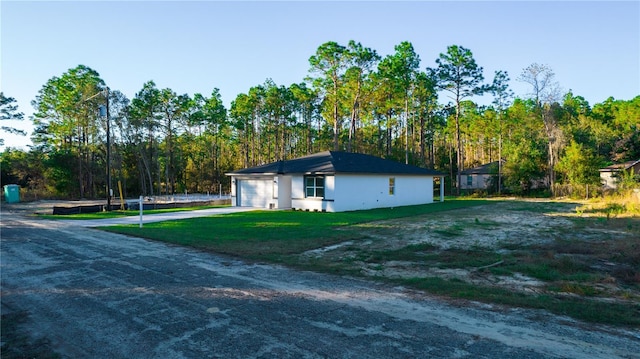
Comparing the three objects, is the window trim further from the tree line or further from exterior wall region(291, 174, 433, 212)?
the tree line

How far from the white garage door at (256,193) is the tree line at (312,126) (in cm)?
1502

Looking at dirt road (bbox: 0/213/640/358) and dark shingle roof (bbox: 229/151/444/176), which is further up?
dark shingle roof (bbox: 229/151/444/176)

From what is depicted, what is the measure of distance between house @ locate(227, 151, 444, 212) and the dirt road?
13624 millimetres

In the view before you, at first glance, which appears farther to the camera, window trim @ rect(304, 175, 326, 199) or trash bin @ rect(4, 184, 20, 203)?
trash bin @ rect(4, 184, 20, 203)

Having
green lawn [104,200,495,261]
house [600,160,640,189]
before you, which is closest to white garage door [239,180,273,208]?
green lawn [104,200,495,261]

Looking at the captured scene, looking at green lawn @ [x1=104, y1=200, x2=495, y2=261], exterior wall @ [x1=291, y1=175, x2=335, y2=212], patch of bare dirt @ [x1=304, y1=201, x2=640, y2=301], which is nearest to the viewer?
patch of bare dirt @ [x1=304, y1=201, x2=640, y2=301]

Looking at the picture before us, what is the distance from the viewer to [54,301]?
5625mm

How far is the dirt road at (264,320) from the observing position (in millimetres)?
3857

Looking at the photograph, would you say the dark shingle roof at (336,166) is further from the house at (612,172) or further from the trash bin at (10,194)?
the trash bin at (10,194)

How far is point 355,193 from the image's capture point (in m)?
21.8

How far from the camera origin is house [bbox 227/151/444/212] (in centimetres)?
2103

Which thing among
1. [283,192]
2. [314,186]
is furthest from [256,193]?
[314,186]

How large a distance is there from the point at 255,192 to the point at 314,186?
15.1 feet

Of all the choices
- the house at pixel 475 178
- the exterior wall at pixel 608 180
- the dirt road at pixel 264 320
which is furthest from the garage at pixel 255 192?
the house at pixel 475 178
